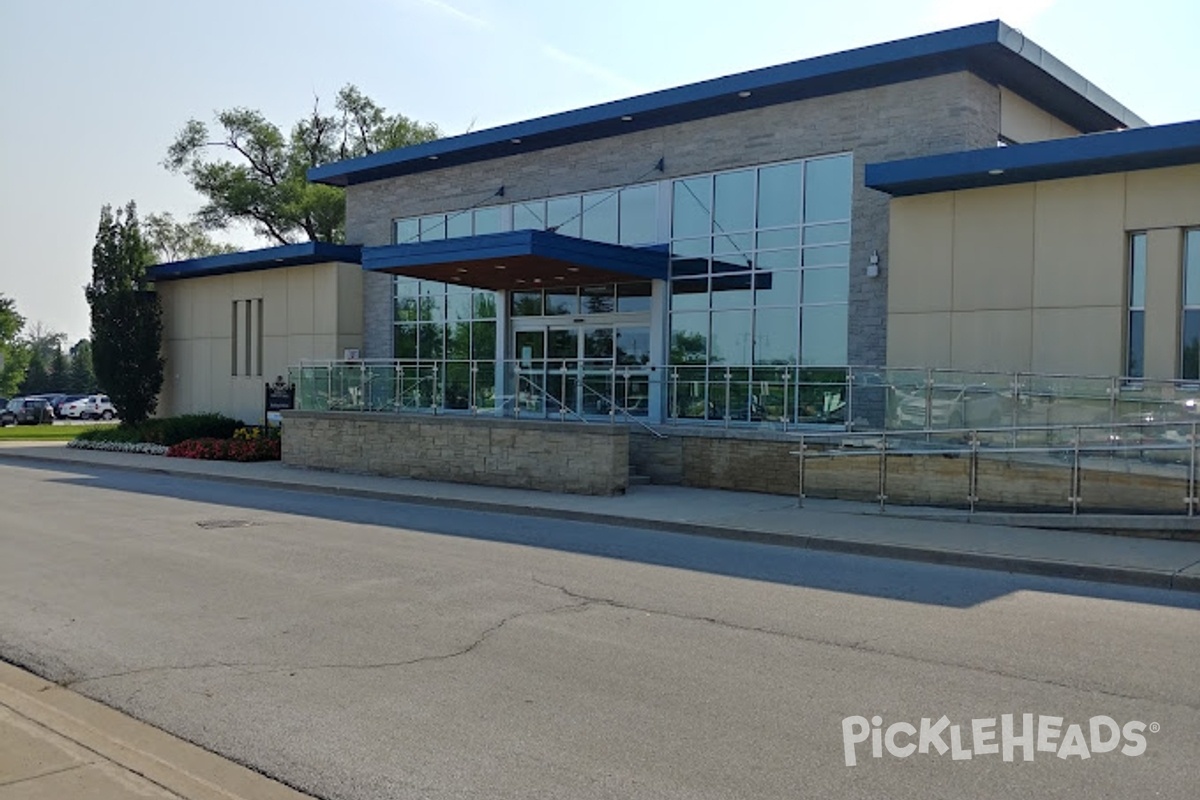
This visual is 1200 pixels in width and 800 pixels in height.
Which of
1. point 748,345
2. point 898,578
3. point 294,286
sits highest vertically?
point 294,286

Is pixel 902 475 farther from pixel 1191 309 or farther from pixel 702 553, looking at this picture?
pixel 1191 309

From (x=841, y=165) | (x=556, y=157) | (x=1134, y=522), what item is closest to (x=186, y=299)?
(x=556, y=157)

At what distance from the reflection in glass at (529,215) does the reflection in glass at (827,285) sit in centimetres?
783

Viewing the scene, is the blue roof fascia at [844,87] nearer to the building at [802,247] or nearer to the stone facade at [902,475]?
the building at [802,247]

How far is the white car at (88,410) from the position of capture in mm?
61312

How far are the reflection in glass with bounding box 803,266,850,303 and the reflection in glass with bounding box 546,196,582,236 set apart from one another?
21.9 ft

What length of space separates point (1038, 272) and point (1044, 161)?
1.93 meters

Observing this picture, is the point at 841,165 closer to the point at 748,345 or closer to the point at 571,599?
the point at 748,345

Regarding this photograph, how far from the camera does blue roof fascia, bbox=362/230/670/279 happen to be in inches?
764

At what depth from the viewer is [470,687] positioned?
20.5 feet

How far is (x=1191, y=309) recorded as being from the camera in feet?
51.8

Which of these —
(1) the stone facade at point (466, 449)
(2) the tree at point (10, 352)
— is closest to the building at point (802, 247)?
(1) the stone facade at point (466, 449)

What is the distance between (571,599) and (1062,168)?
465 inches

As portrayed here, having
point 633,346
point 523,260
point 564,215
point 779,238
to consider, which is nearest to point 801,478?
point 779,238
